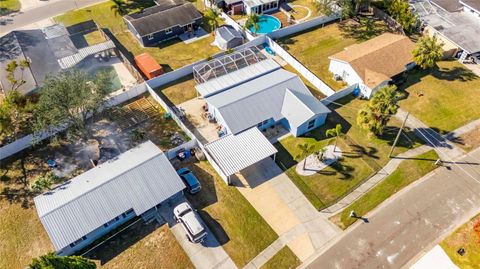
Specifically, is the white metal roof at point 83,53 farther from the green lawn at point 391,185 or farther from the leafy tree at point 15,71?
the green lawn at point 391,185

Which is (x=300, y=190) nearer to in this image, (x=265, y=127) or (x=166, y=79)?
(x=265, y=127)

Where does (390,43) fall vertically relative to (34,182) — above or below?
above

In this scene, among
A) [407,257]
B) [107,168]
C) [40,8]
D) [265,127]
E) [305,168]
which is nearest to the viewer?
[407,257]

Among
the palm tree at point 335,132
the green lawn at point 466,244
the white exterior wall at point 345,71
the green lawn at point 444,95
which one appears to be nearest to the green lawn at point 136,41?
the white exterior wall at point 345,71

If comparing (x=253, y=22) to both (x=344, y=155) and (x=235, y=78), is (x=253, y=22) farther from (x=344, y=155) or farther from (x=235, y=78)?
(x=344, y=155)

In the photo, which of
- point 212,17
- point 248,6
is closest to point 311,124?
point 212,17

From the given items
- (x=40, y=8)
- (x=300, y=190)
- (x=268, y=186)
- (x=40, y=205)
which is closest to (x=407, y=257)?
(x=300, y=190)
